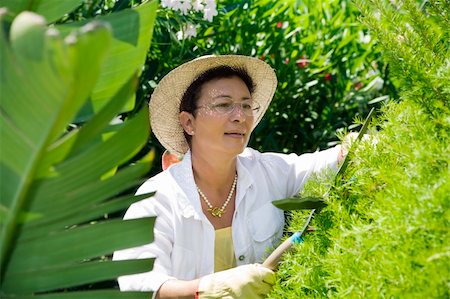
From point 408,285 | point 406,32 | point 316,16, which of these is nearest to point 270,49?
point 316,16

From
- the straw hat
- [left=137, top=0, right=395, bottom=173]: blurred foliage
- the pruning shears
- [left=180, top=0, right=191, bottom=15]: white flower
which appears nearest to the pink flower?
[left=137, top=0, right=395, bottom=173]: blurred foliage

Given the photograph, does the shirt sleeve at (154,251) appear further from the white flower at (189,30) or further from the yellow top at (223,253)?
the white flower at (189,30)

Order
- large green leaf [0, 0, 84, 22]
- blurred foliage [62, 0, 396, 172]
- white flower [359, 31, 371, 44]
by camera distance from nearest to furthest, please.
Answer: large green leaf [0, 0, 84, 22], blurred foliage [62, 0, 396, 172], white flower [359, 31, 371, 44]

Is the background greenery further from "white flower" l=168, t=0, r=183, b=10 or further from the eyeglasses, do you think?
"white flower" l=168, t=0, r=183, b=10

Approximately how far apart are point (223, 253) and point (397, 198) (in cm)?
113

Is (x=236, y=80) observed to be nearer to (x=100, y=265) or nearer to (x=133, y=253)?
(x=133, y=253)

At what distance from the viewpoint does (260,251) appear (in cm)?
236

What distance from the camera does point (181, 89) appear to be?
8.63 feet

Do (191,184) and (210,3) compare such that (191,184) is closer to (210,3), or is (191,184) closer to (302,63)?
(210,3)

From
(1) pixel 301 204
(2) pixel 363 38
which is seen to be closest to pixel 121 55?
(1) pixel 301 204

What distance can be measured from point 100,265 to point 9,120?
306 millimetres

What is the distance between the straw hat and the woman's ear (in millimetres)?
43

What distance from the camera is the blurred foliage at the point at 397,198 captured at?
1.25 meters

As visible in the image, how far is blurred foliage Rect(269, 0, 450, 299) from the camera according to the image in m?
1.25
